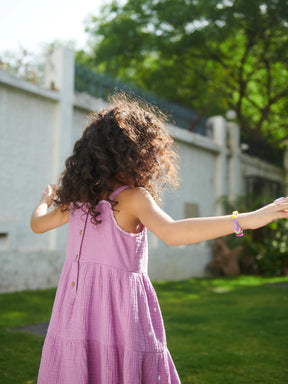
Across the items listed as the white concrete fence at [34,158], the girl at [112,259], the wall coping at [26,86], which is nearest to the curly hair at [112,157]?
the girl at [112,259]

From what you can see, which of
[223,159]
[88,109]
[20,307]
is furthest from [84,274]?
[223,159]

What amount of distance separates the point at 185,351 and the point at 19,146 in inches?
170

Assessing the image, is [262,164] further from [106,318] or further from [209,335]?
[106,318]

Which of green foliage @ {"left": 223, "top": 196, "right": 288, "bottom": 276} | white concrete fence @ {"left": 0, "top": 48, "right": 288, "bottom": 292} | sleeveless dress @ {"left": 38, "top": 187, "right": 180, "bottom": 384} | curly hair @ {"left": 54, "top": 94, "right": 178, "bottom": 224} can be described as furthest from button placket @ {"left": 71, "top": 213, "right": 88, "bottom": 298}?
green foliage @ {"left": 223, "top": 196, "right": 288, "bottom": 276}

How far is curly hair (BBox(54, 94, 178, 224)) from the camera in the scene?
1.79 meters

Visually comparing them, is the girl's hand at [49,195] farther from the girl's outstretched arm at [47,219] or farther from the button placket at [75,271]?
the button placket at [75,271]

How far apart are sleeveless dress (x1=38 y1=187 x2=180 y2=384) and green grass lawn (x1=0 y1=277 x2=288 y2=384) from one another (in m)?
1.45

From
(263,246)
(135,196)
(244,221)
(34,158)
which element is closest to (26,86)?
(34,158)

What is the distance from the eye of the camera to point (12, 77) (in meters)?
6.61

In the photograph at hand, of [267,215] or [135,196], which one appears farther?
[135,196]

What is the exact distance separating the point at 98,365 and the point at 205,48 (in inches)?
486

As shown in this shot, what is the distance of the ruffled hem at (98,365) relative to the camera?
1.69 metres

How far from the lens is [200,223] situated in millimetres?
1624

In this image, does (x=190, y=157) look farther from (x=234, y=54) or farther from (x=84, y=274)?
(x=84, y=274)
